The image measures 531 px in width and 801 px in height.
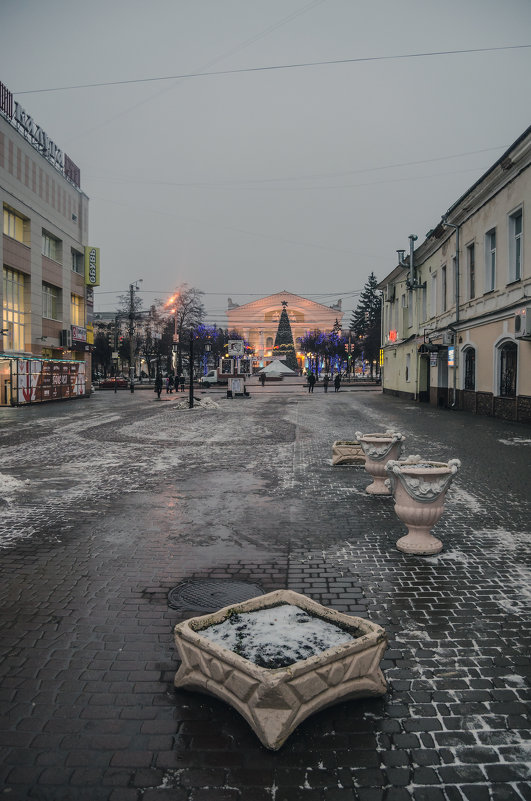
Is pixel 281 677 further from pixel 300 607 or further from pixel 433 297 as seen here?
pixel 433 297

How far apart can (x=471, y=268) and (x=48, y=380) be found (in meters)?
24.5

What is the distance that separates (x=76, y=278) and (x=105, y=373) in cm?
5100

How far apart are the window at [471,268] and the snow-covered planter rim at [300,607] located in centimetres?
2214

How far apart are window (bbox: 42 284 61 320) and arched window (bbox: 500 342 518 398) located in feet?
95.5

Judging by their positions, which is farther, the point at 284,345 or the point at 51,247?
the point at 284,345

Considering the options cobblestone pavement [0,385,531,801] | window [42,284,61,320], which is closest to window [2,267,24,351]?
window [42,284,61,320]

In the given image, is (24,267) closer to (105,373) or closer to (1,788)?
(1,788)

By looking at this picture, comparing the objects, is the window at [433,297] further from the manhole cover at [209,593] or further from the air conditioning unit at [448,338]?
the manhole cover at [209,593]

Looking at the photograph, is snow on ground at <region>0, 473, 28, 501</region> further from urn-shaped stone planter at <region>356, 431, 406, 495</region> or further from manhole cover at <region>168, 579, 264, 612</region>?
urn-shaped stone planter at <region>356, 431, 406, 495</region>

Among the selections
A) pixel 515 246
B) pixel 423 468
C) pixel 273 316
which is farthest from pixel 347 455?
pixel 273 316

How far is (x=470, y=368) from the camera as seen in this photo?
23.8 m

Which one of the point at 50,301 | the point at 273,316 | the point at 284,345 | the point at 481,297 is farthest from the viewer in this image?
the point at 273,316

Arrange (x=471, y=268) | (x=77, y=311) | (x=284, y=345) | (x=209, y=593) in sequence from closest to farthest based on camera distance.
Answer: (x=209, y=593)
(x=471, y=268)
(x=77, y=311)
(x=284, y=345)

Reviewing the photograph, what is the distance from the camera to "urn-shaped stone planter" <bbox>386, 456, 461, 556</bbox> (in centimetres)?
553
